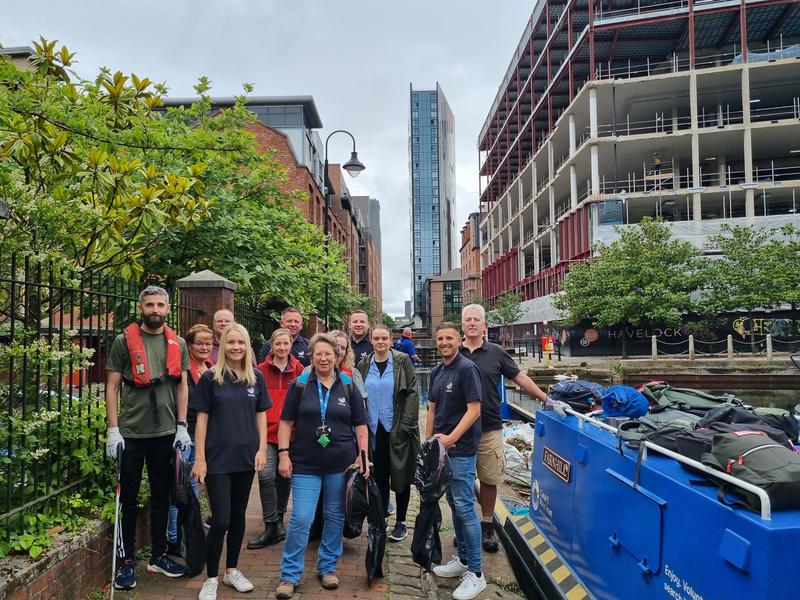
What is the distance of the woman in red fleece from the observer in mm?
4820

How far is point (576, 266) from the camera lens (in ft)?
107

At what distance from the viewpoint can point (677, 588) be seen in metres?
2.63

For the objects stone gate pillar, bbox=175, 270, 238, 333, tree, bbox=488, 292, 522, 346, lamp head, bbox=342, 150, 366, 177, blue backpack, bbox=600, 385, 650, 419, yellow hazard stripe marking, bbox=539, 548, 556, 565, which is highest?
lamp head, bbox=342, 150, 366, 177

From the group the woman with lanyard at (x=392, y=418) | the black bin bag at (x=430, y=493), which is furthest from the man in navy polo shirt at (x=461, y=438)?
the woman with lanyard at (x=392, y=418)

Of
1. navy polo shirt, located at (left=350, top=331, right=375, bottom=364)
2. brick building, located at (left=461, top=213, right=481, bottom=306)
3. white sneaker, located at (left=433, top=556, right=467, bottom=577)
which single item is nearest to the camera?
white sneaker, located at (left=433, top=556, right=467, bottom=577)

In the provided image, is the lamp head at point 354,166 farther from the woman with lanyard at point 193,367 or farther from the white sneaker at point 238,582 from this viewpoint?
the white sneaker at point 238,582

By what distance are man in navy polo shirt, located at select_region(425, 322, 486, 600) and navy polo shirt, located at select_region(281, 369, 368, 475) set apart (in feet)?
2.28

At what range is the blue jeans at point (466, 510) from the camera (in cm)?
417

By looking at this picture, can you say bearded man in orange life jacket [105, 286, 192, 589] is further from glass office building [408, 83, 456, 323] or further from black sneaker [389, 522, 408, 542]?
glass office building [408, 83, 456, 323]

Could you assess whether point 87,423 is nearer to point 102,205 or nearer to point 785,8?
point 102,205

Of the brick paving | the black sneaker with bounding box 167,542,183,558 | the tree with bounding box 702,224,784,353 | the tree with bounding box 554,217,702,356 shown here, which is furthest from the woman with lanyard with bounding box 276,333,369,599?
the tree with bounding box 702,224,784,353

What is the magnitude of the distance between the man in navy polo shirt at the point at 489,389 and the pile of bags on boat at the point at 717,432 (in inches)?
21.0

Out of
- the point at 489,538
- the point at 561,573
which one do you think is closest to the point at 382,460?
the point at 489,538

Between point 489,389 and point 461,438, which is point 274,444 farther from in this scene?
point 489,389
